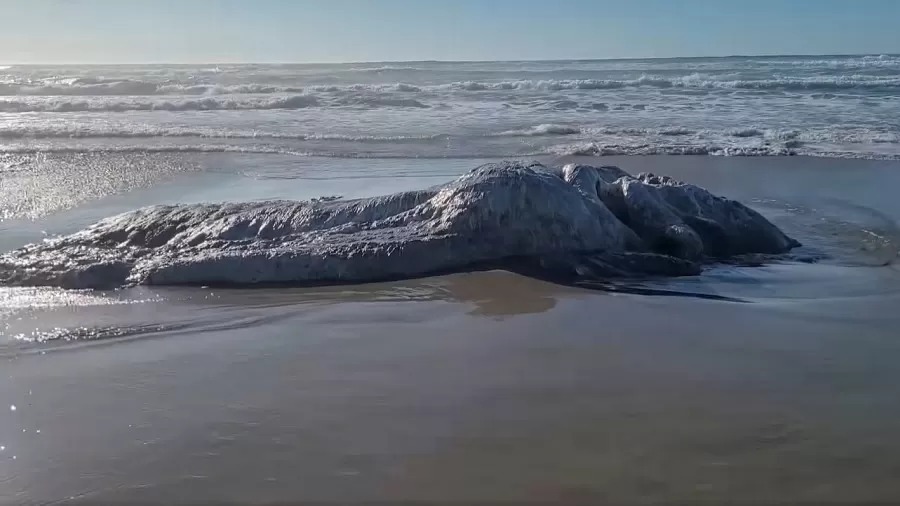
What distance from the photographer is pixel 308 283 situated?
200 inches

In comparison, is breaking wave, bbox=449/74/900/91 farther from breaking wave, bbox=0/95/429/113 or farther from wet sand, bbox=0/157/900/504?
wet sand, bbox=0/157/900/504

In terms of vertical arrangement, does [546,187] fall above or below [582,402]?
above

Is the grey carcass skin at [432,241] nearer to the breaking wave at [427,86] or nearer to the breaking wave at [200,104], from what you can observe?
the breaking wave at [200,104]

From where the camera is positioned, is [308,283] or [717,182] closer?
[308,283]

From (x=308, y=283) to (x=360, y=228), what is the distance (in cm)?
59

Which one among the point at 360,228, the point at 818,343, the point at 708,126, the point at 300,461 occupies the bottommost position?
the point at 300,461

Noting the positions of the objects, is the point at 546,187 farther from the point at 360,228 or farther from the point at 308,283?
the point at 308,283

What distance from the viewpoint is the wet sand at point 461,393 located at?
278 cm

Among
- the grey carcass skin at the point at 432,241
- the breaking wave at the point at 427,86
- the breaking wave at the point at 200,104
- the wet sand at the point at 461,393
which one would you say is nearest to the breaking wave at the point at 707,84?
the breaking wave at the point at 427,86

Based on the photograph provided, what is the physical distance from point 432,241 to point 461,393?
183 centimetres

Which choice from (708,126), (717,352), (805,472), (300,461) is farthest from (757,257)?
(708,126)

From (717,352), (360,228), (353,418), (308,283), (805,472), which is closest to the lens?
(805,472)

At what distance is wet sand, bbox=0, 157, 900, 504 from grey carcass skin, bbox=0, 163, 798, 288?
0.20m

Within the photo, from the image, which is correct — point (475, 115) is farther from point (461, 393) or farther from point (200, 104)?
point (461, 393)
